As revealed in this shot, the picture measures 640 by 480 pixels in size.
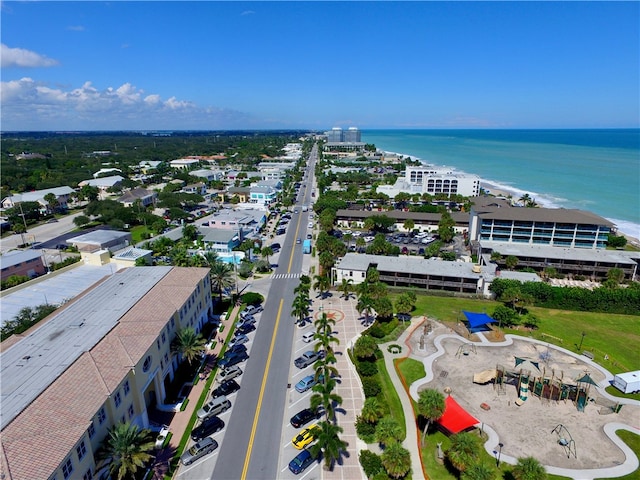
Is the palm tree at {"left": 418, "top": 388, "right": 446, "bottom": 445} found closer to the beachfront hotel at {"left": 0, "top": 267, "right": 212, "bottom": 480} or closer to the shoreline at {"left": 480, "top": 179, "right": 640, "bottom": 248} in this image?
the beachfront hotel at {"left": 0, "top": 267, "right": 212, "bottom": 480}

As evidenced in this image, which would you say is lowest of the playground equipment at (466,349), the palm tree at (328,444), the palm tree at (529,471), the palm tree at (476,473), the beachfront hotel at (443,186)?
the playground equipment at (466,349)

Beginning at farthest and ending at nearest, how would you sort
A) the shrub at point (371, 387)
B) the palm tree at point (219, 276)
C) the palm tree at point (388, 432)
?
1. the palm tree at point (219, 276)
2. the shrub at point (371, 387)
3. the palm tree at point (388, 432)

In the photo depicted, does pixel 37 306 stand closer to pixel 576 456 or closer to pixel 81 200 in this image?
pixel 576 456

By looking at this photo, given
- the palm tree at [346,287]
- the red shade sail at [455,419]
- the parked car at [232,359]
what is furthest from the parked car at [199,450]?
the palm tree at [346,287]

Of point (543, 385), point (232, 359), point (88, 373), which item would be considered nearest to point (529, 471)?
point (543, 385)

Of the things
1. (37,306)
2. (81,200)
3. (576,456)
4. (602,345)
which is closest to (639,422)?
(576,456)

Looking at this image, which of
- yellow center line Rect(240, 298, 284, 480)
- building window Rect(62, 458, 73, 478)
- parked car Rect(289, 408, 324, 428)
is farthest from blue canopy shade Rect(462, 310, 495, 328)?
building window Rect(62, 458, 73, 478)

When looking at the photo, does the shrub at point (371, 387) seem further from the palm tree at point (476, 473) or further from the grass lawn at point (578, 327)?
the grass lawn at point (578, 327)

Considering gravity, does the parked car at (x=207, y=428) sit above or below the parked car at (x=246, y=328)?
below
